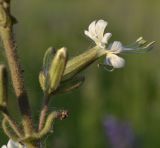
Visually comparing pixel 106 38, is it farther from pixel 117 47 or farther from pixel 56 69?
pixel 56 69

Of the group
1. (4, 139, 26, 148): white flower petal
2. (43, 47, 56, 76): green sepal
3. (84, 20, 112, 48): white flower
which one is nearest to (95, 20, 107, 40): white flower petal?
(84, 20, 112, 48): white flower

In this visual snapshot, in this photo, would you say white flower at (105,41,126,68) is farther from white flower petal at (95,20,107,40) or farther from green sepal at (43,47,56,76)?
green sepal at (43,47,56,76)

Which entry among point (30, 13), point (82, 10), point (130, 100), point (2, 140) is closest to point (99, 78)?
point (130, 100)

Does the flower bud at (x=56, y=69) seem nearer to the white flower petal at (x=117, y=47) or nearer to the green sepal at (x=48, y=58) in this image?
the green sepal at (x=48, y=58)

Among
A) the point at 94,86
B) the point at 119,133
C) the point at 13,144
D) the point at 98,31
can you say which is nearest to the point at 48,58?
the point at 98,31

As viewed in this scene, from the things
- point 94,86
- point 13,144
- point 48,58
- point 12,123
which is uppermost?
point 48,58

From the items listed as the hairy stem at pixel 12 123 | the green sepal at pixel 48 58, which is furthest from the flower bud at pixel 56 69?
the hairy stem at pixel 12 123
